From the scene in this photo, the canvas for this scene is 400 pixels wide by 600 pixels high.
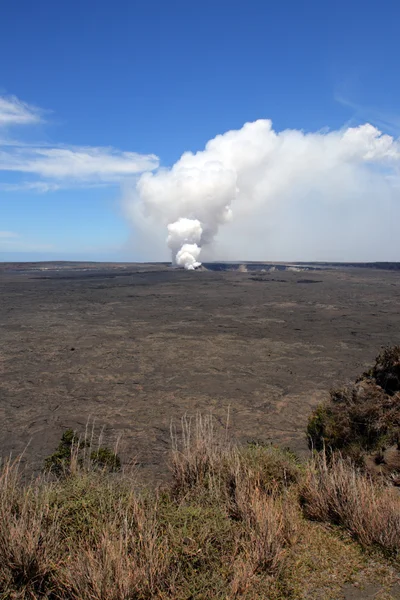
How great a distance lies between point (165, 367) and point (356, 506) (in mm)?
7435

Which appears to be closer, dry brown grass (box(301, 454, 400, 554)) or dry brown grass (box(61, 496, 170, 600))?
dry brown grass (box(61, 496, 170, 600))

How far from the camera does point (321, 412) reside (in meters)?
5.58

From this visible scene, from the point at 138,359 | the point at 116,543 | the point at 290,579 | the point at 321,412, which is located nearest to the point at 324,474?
the point at 290,579

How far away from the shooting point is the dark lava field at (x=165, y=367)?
22.8 ft

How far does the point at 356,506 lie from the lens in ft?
11.6

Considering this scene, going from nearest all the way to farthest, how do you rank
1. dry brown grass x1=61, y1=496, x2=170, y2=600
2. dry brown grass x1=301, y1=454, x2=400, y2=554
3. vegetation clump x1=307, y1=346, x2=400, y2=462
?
dry brown grass x1=61, y1=496, x2=170, y2=600 < dry brown grass x1=301, y1=454, x2=400, y2=554 < vegetation clump x1=307, y1=346, x2=400, y2=462

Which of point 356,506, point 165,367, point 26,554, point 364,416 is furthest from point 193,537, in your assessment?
point 165,367

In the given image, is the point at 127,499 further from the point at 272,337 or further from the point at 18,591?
the point at 272,337

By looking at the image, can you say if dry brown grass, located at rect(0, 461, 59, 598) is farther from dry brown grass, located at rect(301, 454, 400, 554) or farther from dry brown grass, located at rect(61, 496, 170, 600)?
dry brown grass, located at rect(301, 454, 400, 554)

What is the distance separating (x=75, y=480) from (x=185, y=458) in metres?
1.06

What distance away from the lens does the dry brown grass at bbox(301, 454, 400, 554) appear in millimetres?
3311

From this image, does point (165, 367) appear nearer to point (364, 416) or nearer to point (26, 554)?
point (364, 416)

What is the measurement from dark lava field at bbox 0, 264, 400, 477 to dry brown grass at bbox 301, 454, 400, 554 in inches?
85.6

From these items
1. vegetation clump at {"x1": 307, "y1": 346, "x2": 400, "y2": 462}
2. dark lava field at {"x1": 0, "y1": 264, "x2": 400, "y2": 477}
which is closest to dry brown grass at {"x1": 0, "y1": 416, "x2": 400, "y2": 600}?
vegetation clump at {"x1": 307, "y1": 346, "x2": 400, "y2": 462}
